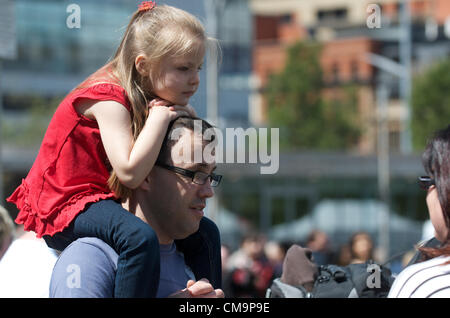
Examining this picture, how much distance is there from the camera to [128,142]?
2312 mm

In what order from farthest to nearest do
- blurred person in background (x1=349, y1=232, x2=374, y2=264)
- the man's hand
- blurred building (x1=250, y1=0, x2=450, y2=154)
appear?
blurred building (x1=250, y1=0, x2=450, y2=154), blurred person in background (x1=349, y1=232, x2=374, y2=264), the man's hand

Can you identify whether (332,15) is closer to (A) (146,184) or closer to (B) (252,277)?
(B) (252,277)

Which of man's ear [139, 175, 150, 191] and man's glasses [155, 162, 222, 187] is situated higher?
man's glasses [155, 162, 222, 187]

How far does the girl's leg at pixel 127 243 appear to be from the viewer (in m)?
2.21

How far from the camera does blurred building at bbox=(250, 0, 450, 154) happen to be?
196ft

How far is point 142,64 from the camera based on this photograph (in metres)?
2.42

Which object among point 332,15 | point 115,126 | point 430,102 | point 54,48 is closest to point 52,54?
point 54,48

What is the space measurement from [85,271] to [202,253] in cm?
56

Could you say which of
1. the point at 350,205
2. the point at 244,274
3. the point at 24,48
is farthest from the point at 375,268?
the point at 24,48

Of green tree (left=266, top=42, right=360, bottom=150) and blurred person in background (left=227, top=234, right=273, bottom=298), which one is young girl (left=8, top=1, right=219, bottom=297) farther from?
green tree (left=266, top=42, right=360, bottom=150)

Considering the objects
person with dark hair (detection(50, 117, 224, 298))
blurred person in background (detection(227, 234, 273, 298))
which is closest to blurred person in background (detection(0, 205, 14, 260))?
person with dark hair (detection(50, 117, 224, 298))

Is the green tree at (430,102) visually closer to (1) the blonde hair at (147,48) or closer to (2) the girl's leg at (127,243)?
(1) the blonde hair at (147,48)

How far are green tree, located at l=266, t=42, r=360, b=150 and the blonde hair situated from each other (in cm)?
3958
